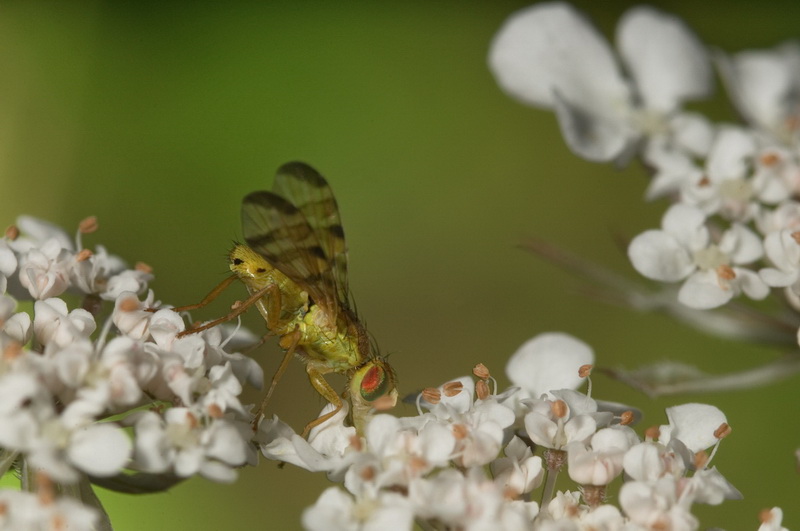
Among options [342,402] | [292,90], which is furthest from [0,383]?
[292,90]

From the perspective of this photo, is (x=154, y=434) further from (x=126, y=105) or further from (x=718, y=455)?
(x=126, y=105)

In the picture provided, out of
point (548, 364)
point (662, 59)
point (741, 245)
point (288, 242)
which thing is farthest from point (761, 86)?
point (288, 242)

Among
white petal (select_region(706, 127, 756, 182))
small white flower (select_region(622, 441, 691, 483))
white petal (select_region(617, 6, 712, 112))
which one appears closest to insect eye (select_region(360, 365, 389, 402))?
small white flower (select_region(622, 441, 691, 483))

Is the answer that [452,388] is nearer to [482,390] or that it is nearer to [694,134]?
[482,390]

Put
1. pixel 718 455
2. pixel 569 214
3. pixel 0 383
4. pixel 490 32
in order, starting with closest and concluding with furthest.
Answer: pixel 0 383
pixel 718 455
pixel 569 214
pixel 490 32

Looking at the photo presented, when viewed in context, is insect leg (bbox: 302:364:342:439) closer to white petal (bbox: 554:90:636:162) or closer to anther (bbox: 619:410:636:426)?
anther (bbox: 619:410:636:426)

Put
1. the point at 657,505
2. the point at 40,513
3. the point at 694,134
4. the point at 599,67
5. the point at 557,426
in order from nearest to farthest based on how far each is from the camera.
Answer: the point at 40,513, the point at 657,505, the point at 557,426, the point at 694,134, the point at 599,67
